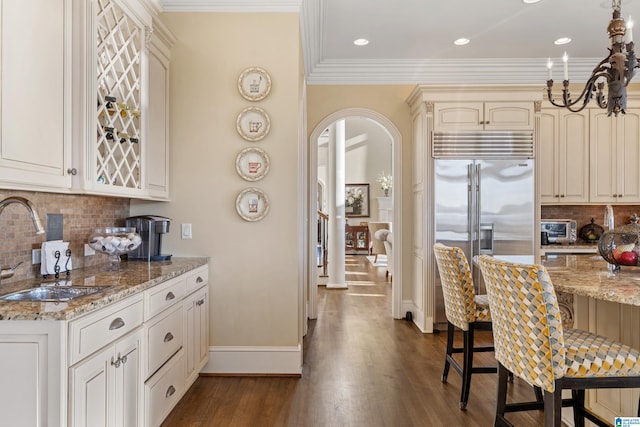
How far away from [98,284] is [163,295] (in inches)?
15.4

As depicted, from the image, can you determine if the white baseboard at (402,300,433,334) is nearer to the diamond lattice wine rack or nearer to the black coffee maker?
the black coffee maker

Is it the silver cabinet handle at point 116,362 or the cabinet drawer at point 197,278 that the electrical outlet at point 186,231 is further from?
the silver cabinet handle at point 116,362

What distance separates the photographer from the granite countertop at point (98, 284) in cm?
144

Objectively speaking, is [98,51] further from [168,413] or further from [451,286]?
[451,286]

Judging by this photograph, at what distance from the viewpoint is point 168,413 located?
244 cm

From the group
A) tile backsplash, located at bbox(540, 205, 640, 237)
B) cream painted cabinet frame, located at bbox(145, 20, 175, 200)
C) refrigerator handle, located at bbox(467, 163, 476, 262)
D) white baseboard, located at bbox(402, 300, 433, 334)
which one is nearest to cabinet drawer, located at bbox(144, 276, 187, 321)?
cream painted cabinet frame, located at bbox(145, 20, 175, 200)

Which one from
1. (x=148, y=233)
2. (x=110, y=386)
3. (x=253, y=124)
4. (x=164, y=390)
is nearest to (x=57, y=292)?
(x=110, y=386)

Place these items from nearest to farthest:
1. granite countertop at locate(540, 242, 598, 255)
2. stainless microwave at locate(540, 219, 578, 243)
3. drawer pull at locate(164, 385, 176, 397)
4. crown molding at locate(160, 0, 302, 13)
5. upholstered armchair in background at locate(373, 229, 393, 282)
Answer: drawer pull at locate(164, 385, 176, 397)
crown molding at locate(160, 0, 302, 13)
granite countertop at locate(540, 242, 598, 255)
stainless microwave at locate(540, 219, 578, 243)
upholstered armchair in background at locate(373, 229, 393, 282)

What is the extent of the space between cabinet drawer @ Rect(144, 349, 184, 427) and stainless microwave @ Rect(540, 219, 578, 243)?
4.20 metres

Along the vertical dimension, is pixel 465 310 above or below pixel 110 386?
above

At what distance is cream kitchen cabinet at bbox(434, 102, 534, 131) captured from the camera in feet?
14.4

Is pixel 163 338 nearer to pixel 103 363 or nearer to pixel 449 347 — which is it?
pixel 103 363

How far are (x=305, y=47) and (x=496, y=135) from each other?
7.32 feet

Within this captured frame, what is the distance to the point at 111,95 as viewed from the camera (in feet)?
7.78
